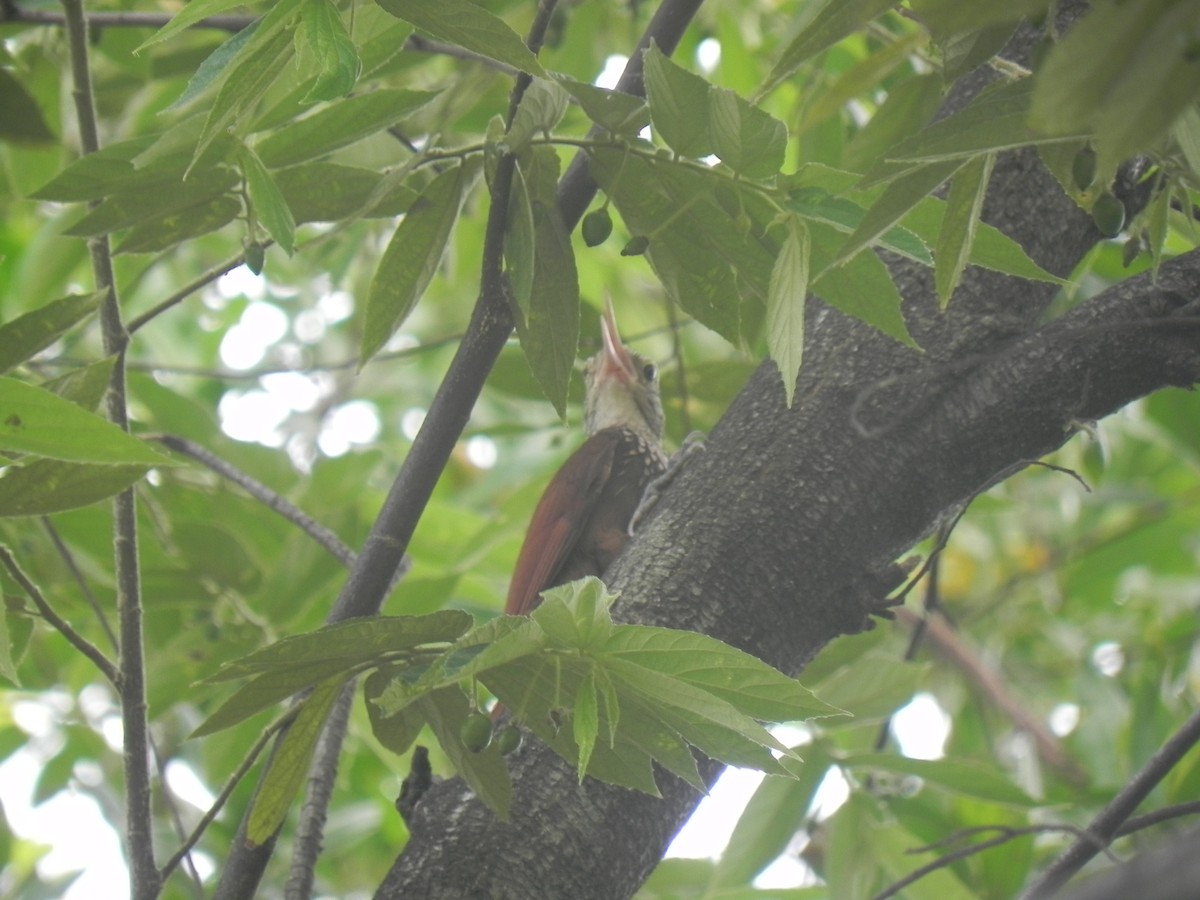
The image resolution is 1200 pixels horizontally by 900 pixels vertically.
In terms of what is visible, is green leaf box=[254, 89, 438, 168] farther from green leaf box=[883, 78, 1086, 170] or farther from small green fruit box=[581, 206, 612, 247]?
green leaf box=[883, 78, 1086, 170]

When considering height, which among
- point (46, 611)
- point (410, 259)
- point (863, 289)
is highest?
point (410, 259)

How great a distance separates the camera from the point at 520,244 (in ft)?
4.62

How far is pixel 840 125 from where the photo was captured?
2.70 m

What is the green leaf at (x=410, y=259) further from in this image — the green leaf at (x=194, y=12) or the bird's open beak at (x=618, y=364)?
the bird's open beak at (x=618, y=364)

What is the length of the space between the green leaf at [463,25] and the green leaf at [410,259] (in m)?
0.37

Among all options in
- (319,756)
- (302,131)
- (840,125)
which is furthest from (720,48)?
(319,756)

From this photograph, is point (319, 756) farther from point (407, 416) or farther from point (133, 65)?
point (407, 416)

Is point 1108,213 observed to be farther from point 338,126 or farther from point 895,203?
point 338,126

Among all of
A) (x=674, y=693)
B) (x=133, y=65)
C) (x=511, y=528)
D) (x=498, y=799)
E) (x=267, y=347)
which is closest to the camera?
(x=674, y=693)

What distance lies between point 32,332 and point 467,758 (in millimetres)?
753

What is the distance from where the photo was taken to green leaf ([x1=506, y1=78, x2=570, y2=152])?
1330mm

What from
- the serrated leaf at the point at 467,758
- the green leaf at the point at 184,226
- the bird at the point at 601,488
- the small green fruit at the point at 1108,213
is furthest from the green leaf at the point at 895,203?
the bird at the point at 601,488

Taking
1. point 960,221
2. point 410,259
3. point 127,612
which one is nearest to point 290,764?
point 127,612

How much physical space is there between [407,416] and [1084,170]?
5427mm
